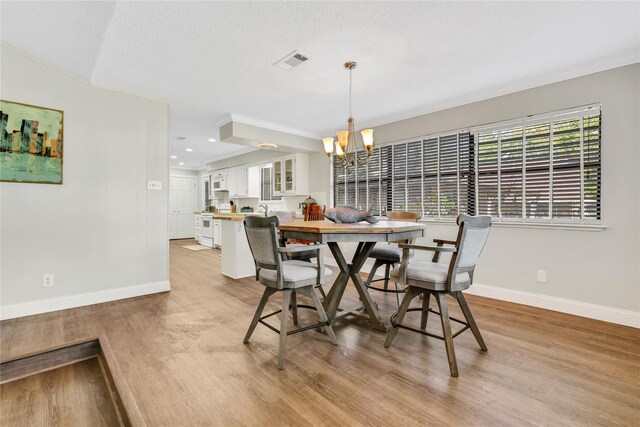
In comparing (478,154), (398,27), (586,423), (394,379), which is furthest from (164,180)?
(586,423)

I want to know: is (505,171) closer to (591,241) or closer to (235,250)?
(591,241)

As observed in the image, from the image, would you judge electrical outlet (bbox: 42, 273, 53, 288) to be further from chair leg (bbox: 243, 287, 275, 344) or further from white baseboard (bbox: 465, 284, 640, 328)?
white baseboard (bbox: 465, 284, 640, 328)

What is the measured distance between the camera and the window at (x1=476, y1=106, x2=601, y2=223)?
9.37 feet

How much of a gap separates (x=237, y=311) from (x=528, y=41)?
3550 mm


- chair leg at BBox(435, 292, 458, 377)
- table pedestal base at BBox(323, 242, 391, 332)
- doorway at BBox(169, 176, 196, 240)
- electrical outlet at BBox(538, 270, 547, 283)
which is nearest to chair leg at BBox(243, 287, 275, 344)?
table pedestal base at BBox(323, 242, 391, 332)

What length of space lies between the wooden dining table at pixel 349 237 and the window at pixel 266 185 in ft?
14.1

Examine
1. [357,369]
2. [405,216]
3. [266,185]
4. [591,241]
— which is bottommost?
[357,369]

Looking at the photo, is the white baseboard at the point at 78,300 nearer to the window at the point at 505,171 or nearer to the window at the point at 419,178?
the window at the point at 419,178

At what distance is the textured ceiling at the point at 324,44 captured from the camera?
206 centimetres

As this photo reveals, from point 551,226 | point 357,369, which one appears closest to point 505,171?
point 551,226

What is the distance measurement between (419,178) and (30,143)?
14.5 feet

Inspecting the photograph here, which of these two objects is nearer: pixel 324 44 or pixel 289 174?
pixel 324 44

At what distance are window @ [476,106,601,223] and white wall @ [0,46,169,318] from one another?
3993 millimetres

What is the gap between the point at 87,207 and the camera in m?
3.16
